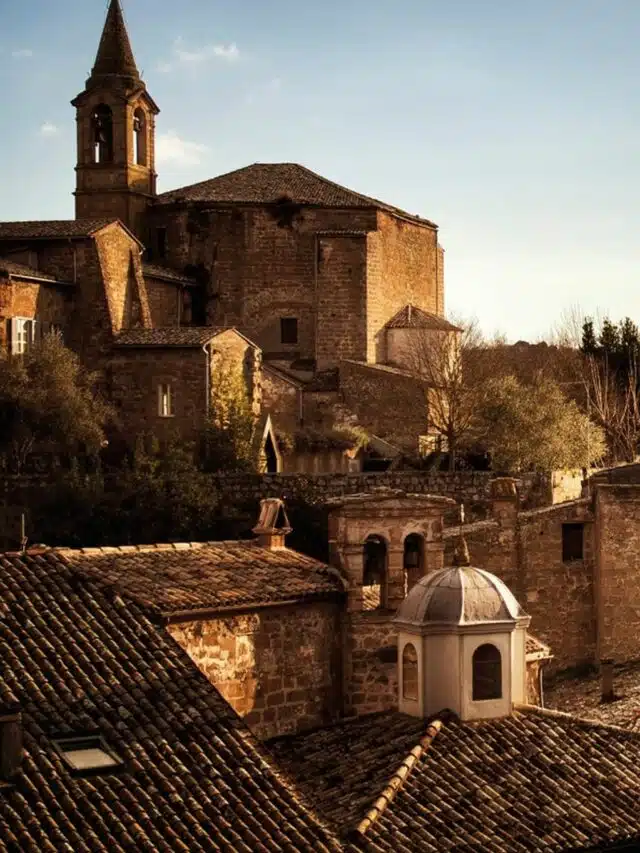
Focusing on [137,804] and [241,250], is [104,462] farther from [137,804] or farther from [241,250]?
[137,804]

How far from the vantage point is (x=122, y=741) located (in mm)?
20734

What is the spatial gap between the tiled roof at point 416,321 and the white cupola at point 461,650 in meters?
36.7

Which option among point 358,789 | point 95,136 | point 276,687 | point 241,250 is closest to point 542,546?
point 276,687

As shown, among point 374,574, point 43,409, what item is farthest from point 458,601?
point 43,409

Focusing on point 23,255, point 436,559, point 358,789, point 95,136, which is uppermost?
point 95,136

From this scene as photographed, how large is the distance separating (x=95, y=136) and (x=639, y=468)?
26423mm

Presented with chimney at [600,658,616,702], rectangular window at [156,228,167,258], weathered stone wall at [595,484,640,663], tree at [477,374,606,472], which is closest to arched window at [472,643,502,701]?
chimney at [600,658,616,702]

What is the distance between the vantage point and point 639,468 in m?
41.6

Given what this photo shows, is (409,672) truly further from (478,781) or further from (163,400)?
(163,400)

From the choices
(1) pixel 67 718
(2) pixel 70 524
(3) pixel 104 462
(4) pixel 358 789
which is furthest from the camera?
(3) pixel 104 462

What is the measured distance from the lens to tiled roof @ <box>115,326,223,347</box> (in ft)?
170

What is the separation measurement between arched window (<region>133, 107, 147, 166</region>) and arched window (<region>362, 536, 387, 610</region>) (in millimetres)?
31843

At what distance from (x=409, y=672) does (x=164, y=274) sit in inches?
1389

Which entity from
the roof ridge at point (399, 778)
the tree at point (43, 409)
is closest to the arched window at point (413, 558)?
the roof ridge at point (399, 778)
